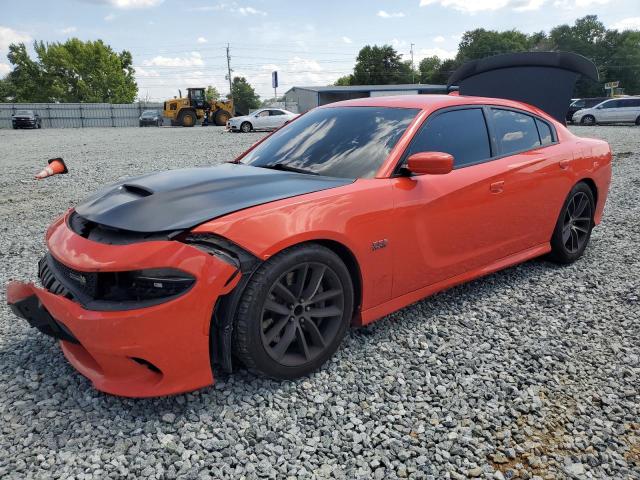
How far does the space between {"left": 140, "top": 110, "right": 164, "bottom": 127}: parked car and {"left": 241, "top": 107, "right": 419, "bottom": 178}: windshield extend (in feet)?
135

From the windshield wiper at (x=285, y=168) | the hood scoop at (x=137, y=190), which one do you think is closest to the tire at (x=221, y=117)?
the windshield wiper at (x=285, y=168)

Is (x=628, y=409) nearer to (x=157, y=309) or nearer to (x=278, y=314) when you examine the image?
(x=278, y=314)

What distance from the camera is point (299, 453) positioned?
2182 millimetres

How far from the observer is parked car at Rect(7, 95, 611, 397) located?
226cm

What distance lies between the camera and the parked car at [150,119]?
136 feet

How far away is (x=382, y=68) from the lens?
281 feet

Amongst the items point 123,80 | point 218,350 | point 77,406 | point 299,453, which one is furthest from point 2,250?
point 123,80

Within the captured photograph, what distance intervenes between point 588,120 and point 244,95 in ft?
264

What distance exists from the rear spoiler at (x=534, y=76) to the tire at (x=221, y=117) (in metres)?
30.1

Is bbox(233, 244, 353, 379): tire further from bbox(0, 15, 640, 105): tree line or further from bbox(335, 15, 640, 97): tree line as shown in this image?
bbox(335, 15, 640, 97): tree line

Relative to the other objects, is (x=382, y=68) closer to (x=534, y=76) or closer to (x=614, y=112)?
(x=614, y=112)

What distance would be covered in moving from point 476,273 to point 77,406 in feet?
8.82

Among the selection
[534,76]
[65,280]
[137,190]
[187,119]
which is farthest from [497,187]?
[187,119]

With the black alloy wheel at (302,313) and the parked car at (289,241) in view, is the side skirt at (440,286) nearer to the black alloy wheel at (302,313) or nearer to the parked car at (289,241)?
the parked car at (289,241)
